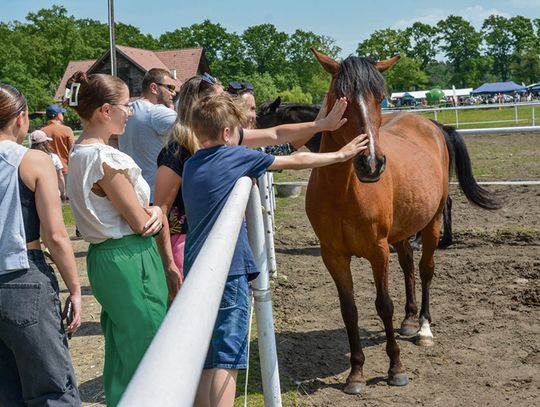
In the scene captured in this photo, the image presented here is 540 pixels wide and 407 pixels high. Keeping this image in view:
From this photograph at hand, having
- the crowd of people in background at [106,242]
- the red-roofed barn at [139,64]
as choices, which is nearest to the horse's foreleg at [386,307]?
the crowd of people in background at [106,242]

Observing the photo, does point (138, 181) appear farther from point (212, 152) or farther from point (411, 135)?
point (411, 135)

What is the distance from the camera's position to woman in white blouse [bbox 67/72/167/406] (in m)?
2.56

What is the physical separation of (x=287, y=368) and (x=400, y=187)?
1.59m

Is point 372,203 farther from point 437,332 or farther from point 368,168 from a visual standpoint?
point 437,332

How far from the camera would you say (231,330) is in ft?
7.88

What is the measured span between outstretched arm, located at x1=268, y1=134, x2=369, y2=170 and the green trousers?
72 cm

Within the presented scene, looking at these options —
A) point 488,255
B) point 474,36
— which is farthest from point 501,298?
point 474,36

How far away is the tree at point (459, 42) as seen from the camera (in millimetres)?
122250

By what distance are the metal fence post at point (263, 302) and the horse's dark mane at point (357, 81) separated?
1.28 m

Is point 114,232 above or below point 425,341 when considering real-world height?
above

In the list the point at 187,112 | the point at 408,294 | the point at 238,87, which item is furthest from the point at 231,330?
the point at 238,87

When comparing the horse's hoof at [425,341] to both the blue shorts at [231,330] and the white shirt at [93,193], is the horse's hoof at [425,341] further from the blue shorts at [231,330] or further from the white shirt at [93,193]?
the white shirt at [93,193]

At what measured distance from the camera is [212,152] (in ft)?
8.37

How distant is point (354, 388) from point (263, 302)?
1702 millimetres
